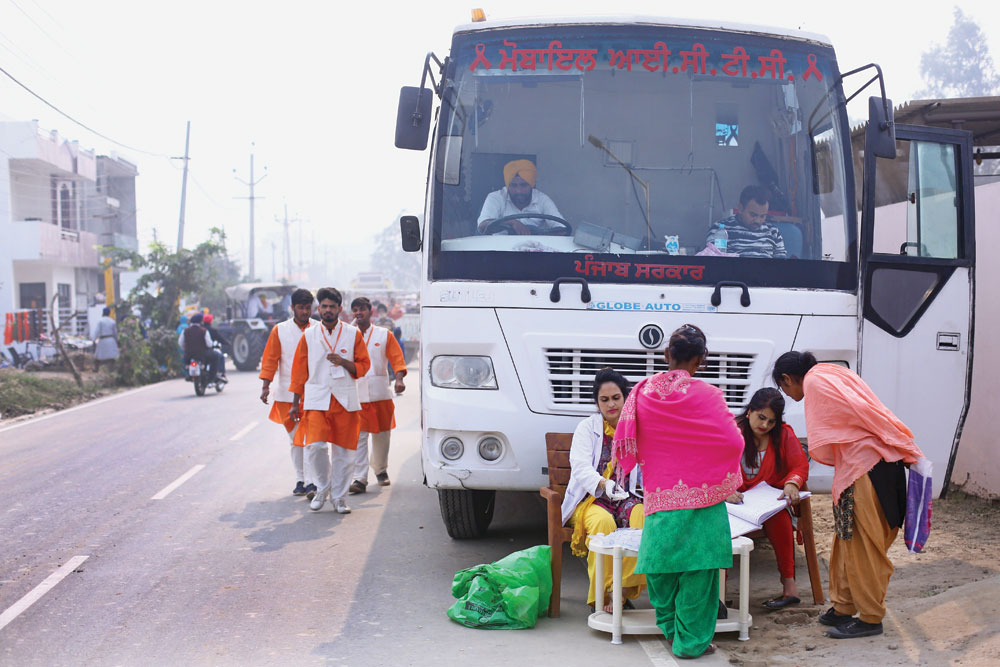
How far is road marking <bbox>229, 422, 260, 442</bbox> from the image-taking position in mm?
13266

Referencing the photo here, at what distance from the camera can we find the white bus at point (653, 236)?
235 inches

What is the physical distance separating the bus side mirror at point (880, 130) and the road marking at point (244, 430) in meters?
9.27

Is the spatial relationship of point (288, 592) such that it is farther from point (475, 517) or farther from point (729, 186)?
point (729, 186)

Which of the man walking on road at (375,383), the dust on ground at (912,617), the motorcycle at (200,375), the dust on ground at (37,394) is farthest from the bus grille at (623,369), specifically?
the motorcycle at (200,375)

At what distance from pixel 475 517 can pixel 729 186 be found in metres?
2.73

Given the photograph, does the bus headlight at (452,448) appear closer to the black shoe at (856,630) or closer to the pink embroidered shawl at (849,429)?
the pink embroidered shawl at (849,429)

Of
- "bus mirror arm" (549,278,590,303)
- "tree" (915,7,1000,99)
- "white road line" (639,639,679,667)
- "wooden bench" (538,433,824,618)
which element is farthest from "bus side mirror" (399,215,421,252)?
"tree" (915,7,1000,99)

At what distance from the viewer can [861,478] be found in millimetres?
5000

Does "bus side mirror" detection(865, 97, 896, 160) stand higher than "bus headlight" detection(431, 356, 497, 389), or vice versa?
"bus side mirror" detection(865, 97, 896, 160)

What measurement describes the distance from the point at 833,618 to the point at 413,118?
11.7ft

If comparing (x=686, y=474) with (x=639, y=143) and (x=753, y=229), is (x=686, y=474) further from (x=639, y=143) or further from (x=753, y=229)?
(x=639, y=143)

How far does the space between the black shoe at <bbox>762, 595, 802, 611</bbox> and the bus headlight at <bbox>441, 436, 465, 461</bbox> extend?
6.20ft

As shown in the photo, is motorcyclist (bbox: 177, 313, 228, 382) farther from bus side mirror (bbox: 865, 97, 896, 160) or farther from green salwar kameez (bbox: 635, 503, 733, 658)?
green salwar kameez (bbox: 635, 503, 733, 658)

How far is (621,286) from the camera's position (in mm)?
5969
